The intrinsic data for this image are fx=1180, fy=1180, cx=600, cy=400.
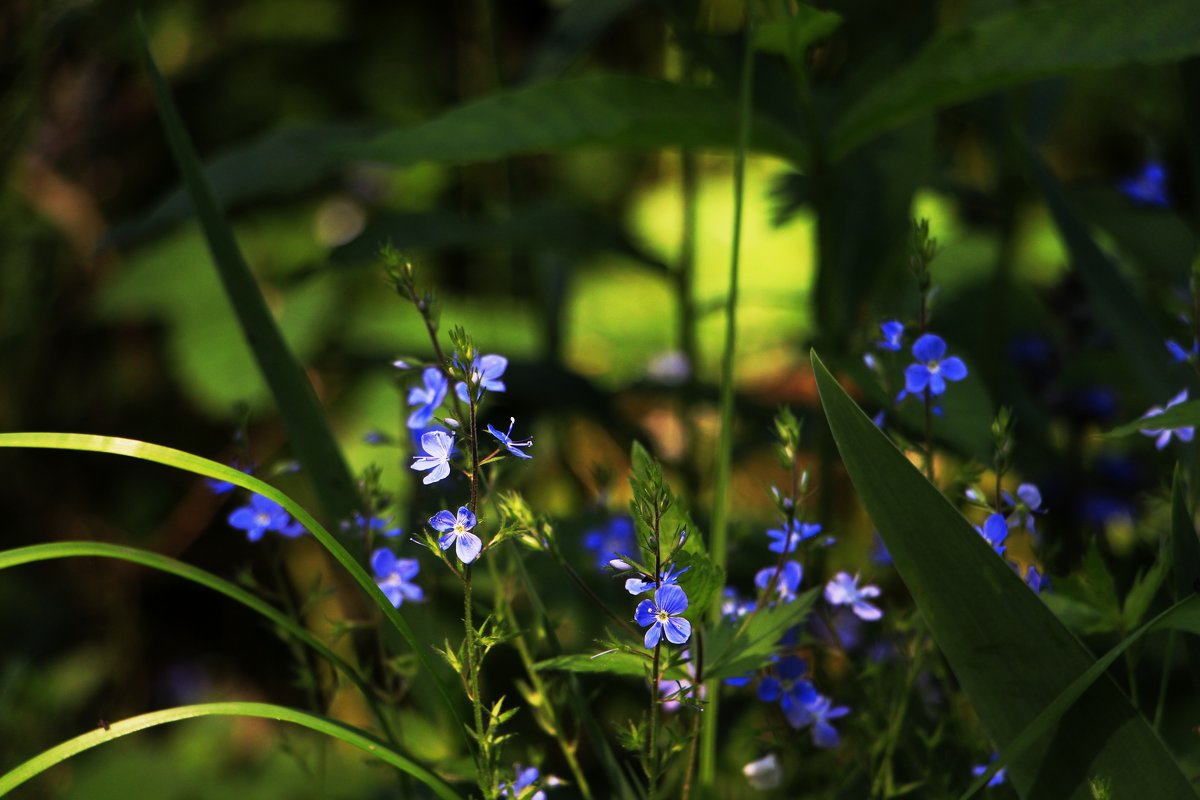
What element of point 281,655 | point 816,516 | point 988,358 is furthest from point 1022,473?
point 281,655

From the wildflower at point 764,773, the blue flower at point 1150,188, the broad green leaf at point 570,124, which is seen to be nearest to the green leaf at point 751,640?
the wildflower at point 764,773

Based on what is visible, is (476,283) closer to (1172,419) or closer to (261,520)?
(261,520)

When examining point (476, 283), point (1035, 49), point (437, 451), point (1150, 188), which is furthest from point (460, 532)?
point (476, 283)

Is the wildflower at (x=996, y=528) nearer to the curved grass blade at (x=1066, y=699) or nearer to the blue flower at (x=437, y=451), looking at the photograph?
the curved grass blade at (x=1066, y=699)

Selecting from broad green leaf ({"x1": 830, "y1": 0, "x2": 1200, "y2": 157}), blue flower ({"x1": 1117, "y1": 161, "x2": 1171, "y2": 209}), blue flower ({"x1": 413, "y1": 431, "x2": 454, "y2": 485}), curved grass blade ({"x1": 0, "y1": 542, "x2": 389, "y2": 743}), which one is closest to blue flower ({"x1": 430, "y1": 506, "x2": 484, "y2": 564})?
blue flower ({"x1": 413, "y1": 431, "x2": 454, "y2": 485})

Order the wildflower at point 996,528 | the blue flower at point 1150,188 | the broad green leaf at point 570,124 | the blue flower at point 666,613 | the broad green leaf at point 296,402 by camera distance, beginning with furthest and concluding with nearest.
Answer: the blue flower at point 1150,188, the broad green leaf at point 570,124, the broad green leaf at point 296,402, the wildflower at point 996,528, the blue flower at point 666,613

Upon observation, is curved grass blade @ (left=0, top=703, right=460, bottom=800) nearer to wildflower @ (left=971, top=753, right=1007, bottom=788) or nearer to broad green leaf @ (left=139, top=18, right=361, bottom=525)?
broad green leaf @ (left=139, top=18, right=361, bottom=525)
